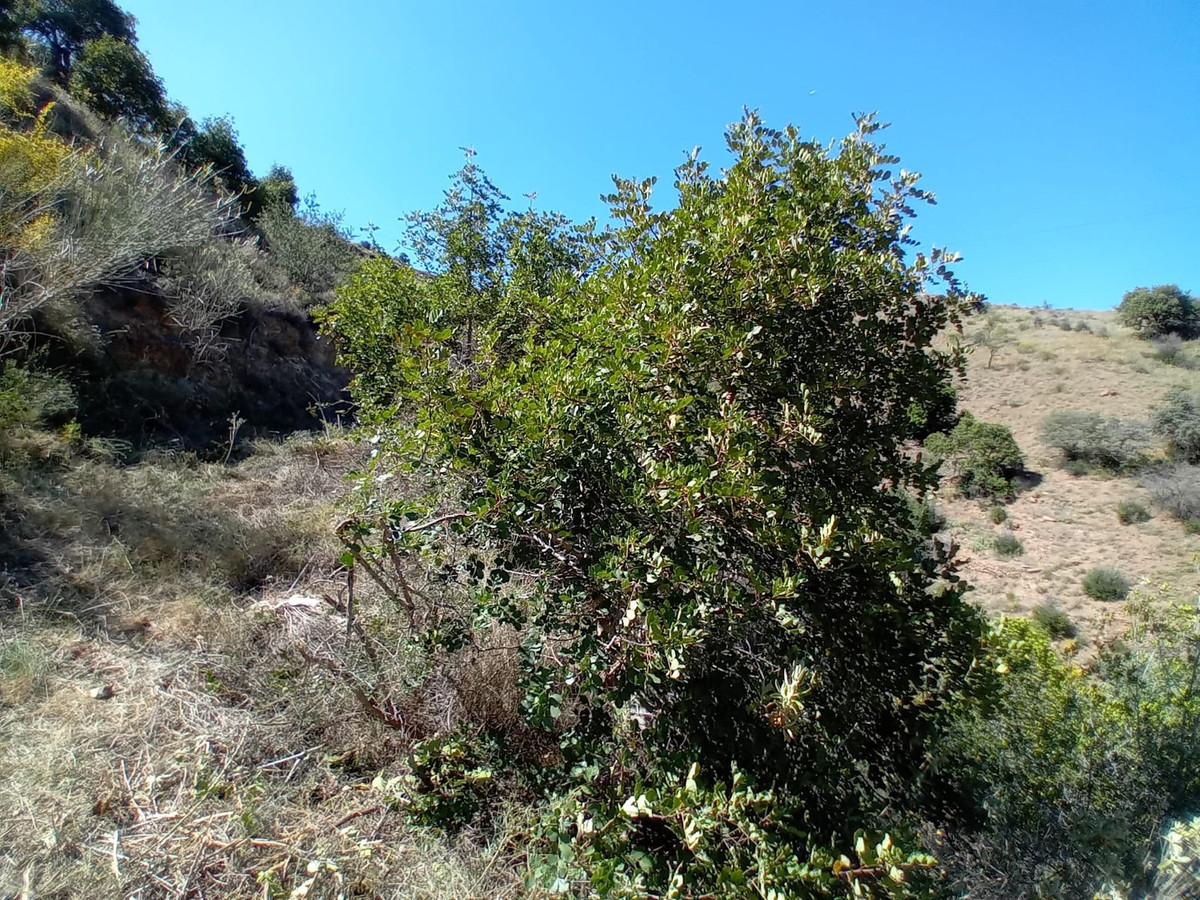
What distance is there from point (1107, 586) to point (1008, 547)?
2551mm

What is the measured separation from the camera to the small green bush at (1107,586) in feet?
40.8

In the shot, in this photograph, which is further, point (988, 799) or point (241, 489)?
point (241, 489)

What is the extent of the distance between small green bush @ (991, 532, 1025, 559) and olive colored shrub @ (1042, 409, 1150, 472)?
5435mm

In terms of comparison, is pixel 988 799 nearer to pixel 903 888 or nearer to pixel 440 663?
pixel 903 888

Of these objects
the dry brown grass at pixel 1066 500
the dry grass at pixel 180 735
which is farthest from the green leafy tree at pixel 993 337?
the dry grass at pixel 180 735

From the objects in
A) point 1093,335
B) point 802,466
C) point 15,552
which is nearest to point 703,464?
point 802,466

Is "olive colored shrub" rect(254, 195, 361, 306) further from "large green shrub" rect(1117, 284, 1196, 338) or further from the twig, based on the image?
"large green shrub" rect(1117, 284, 1196, 338)

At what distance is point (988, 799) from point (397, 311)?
4782 mm

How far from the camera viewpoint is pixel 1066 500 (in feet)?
56.5

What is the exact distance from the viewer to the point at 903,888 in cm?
141

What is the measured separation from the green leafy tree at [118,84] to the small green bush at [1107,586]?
914 inches

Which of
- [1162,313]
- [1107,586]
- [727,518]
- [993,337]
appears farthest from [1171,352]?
[727,518]

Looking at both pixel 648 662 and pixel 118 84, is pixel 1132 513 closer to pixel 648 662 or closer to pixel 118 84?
pixel 648 662

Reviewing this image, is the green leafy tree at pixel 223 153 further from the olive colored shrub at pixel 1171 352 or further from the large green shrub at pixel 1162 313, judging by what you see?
the large green shrub at pixel 1162 313
